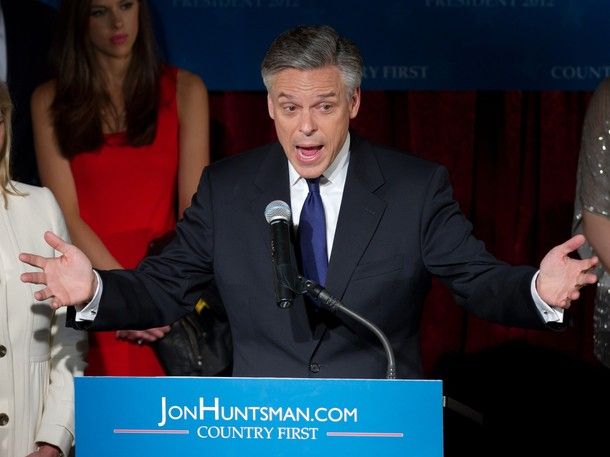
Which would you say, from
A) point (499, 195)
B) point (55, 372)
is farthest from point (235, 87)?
point (55, 372)

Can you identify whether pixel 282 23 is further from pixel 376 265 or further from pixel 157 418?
pixel 157 418

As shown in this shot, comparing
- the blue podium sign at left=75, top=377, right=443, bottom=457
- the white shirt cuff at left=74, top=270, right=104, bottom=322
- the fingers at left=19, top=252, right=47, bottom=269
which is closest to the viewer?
the blue podium sign at left=75, top=377, right=443, bottom=457

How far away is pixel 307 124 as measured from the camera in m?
2.65

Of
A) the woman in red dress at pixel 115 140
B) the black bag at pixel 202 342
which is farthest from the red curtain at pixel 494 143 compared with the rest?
the black bag at pixel 202 342

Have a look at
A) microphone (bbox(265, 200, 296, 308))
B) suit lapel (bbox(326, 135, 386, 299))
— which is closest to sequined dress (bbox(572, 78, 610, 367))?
suit lapel (bbox(326, 135, 386, 299))

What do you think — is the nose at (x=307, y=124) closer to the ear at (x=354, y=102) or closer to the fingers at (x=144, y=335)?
the ear at (x=354, y=102)

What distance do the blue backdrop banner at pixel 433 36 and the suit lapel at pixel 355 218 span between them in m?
1.59

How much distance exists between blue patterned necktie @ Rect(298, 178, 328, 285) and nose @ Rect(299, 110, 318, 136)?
18 cm

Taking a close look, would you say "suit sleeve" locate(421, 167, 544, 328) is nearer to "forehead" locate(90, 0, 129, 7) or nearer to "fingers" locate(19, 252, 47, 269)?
"fingers" locate(19, 252, 47, 269)

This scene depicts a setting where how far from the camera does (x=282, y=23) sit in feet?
14.2

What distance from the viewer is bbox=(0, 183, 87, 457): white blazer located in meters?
2.73

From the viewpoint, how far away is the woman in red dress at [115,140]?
153 inches

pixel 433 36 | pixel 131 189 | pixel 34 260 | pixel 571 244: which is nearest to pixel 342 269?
pixel 571 244

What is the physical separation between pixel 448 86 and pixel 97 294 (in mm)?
2256
